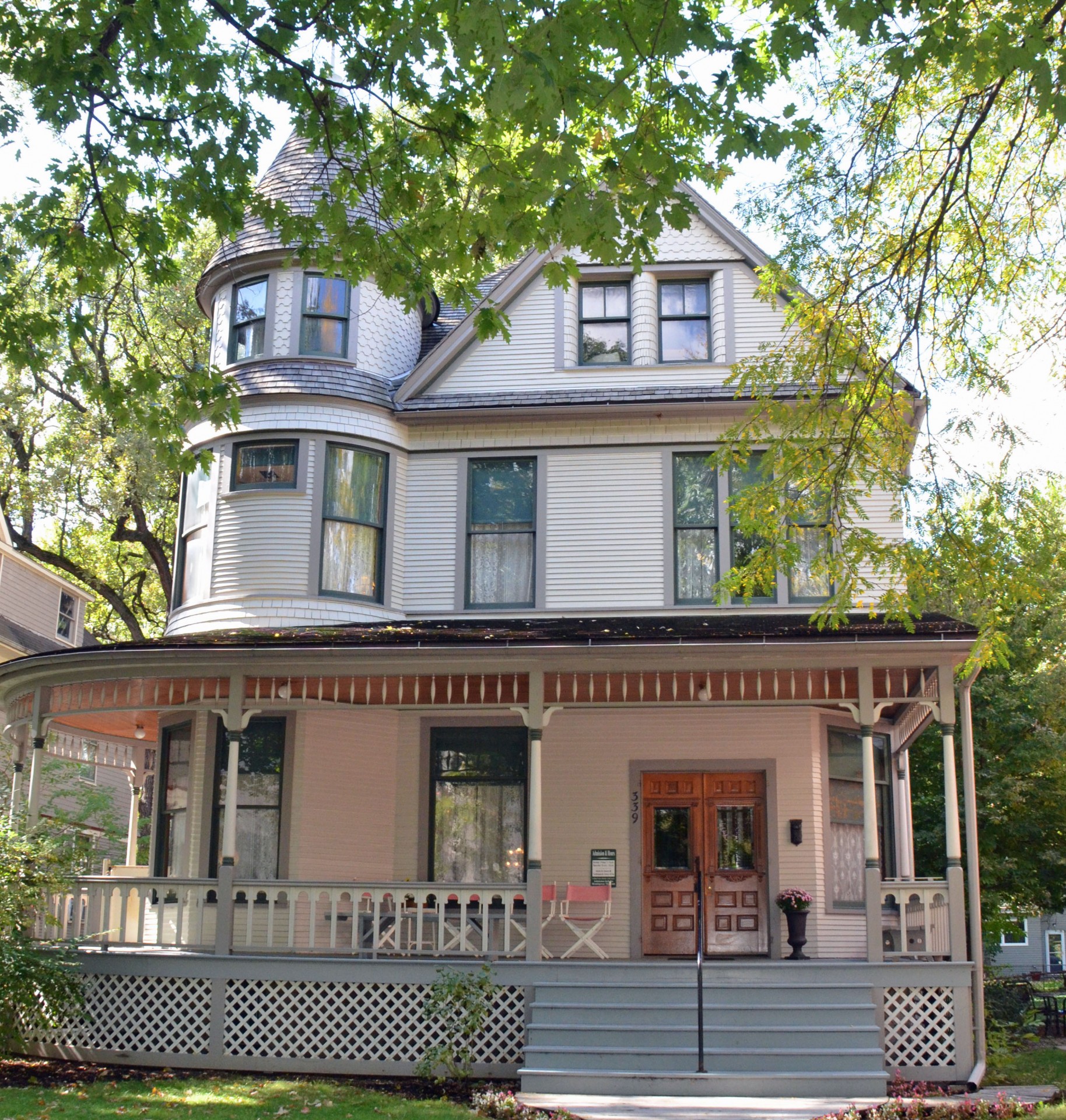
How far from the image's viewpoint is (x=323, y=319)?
18.0 meters

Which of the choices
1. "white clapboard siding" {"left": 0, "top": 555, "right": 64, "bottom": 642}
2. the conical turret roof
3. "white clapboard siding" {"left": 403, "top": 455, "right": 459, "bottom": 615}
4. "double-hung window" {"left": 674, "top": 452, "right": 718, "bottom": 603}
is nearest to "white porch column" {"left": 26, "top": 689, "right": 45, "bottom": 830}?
"white clapboard siding" {"left": 403, "top": 455, "right": 459, "bottom": 615}

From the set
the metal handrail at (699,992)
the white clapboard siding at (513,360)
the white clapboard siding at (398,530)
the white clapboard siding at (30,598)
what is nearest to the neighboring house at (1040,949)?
the white clapboard siding at (30,598)

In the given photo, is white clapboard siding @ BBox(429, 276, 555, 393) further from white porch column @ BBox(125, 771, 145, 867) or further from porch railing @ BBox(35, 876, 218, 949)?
white porch column @ BBox(125, 771, 145, 867)

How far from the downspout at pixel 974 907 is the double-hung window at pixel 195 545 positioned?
384 inches

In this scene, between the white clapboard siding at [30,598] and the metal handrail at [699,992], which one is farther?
the white clapboard siding at [30,598]

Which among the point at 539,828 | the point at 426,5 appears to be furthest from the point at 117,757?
the point at 426,5

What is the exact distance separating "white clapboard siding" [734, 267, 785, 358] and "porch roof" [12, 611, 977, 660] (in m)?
4.26

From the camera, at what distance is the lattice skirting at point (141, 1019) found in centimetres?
1345

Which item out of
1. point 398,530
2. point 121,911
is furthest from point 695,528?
point 121,911

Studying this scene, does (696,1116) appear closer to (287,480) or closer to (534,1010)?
(534,1010)

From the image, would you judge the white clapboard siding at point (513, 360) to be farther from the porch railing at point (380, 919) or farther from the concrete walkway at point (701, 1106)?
the concrete walkway at point (701, 1106)

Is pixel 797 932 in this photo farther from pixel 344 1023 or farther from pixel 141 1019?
pixel 141 1019

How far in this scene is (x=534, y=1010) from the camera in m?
12.8

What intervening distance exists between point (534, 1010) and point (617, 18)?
9140 millimetres
